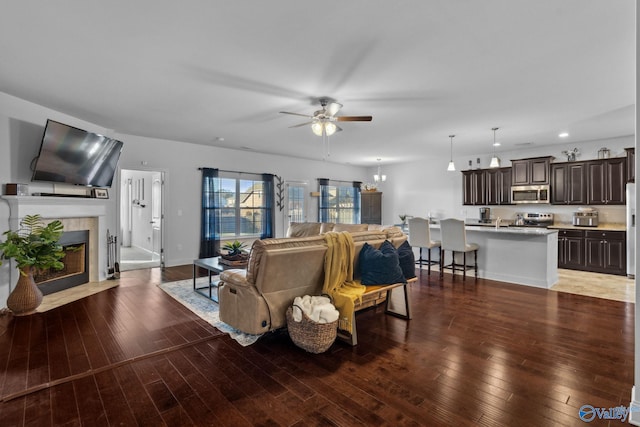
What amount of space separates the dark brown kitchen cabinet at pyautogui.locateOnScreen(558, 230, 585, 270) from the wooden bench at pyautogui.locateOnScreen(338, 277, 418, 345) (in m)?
4.18

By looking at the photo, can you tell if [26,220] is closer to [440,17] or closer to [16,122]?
[16,122]

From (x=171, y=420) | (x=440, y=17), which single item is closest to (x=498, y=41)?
(x=440, y=17)

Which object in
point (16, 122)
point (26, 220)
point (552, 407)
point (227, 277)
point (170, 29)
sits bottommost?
point (552, 407)

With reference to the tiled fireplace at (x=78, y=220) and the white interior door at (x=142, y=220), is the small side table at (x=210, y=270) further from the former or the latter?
the white interior door at (x=142, y=220)

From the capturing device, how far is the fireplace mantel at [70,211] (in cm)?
389

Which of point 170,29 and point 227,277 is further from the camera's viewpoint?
point 227,277

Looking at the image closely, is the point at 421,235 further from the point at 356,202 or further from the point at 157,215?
the point at 157,215

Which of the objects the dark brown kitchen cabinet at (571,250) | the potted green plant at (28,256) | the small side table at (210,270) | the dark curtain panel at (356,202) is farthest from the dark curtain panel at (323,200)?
the potted green plant at (28,256)

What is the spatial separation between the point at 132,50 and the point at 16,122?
2.54 metres

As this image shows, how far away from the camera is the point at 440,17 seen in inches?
88.5

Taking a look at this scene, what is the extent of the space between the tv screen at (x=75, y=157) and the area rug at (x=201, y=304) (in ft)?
6.66

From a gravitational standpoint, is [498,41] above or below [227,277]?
above

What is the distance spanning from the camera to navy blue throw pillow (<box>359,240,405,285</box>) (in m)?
3.13

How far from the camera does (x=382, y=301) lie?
3.99 meters
